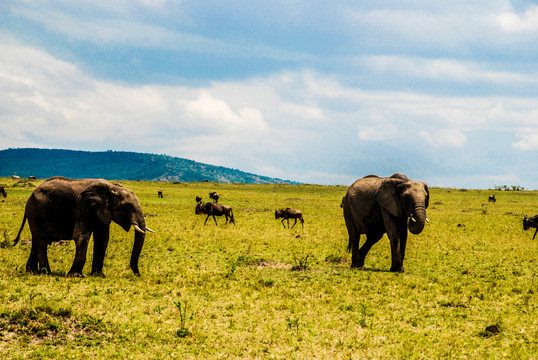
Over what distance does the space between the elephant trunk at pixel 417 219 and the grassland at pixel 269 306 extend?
196 centimetres

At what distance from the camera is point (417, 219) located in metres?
15.4

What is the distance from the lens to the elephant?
15867 mm

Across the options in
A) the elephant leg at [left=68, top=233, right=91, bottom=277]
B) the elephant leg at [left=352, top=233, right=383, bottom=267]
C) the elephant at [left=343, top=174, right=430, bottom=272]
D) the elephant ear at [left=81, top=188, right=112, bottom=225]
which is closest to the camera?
the elephant leg at [left=68, top=233, right=91, bottom=277]

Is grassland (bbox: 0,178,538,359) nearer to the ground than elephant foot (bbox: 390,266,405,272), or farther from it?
nearer to the ground

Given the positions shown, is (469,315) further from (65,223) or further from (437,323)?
(65,223)

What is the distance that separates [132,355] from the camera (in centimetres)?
871

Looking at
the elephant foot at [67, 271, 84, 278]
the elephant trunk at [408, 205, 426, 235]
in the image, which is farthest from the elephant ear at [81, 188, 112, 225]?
the elephant trunk at [408, 205, 426, 235]

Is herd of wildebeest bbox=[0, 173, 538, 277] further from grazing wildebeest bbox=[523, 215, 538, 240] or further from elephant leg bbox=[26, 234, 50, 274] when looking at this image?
grazing wildebeest bbox=[523, 215, 538, 240]

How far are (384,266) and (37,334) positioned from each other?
14.1 m

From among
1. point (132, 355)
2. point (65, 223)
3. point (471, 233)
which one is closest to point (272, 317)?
point (132, 355)

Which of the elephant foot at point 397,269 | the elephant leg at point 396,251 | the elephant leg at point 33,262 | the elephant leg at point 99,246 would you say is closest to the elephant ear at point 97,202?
the elephant leg at point 99,246

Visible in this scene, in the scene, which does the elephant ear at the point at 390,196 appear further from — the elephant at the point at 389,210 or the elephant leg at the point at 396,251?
the elephant leg at the point at 396,251

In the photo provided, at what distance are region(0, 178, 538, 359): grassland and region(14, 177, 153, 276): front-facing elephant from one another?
1.24 meters

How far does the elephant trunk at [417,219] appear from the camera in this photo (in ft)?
50.3
